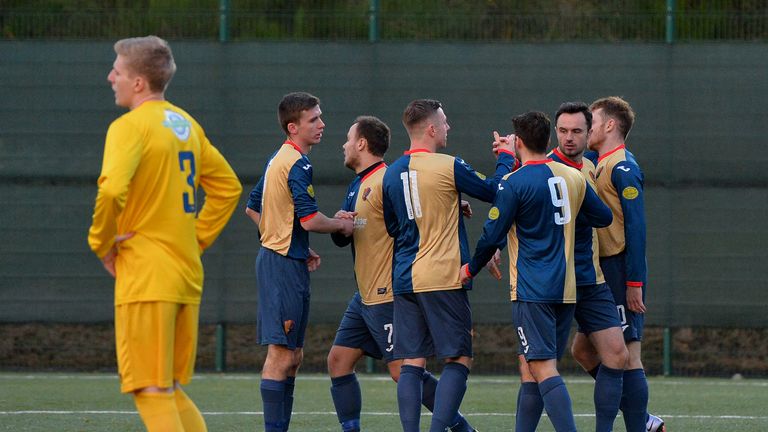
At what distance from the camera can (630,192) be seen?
6180 millimetres

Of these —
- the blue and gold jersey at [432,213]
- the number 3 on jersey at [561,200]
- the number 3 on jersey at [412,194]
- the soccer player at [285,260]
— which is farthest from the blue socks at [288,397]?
the number 3 on jersey at [561,200]

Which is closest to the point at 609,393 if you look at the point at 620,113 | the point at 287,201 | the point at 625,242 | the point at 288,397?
the point at 625,242

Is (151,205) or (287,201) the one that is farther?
(287,201)

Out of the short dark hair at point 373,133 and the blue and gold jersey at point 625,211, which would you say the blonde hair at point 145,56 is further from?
the blue and gold jersey at point 625,211

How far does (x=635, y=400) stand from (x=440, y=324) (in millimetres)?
1185

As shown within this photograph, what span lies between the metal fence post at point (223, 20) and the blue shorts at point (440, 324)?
192 inches

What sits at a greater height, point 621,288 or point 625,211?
point 625,211

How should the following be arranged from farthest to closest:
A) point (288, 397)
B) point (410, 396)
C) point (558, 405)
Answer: point (288, 397)
point (410, 396)
point (558, 405)

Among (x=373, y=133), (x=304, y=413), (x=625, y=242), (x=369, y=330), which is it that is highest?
(x=373, y=133)

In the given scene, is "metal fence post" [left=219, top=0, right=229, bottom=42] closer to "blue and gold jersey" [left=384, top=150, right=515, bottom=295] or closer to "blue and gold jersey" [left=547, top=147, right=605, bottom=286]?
"blue and gold jersey" [left=384, top=150, right=515, bottom=295]

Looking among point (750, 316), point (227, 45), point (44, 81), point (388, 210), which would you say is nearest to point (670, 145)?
point (750, 316)

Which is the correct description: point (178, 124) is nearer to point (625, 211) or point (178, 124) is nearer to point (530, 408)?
point (530, 408)

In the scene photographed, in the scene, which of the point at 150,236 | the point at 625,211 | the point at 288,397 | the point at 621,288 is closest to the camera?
the point at 150,236

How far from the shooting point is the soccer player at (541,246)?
18.5 ft
